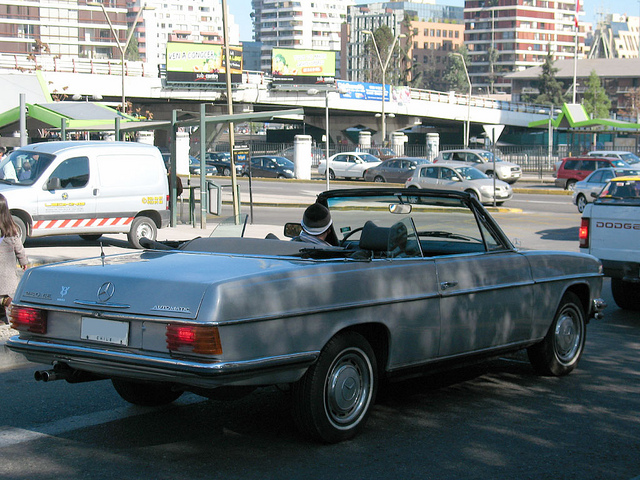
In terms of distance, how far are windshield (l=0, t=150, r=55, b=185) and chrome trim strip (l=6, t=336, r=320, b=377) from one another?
1105cm

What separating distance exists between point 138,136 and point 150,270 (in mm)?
55067

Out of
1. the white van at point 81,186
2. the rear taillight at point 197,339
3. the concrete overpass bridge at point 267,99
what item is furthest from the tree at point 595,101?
the rear taillight at point 197,339

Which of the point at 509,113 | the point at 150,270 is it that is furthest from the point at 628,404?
the point at 509,113

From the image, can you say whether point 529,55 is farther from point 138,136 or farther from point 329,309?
point 329,309

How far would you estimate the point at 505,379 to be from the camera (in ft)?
22.8

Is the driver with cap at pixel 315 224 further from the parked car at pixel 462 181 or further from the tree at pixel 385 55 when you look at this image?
the tree at pixel 385 55

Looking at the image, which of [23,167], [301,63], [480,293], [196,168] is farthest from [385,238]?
[301,63]

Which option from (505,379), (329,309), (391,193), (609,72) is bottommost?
(505,379)

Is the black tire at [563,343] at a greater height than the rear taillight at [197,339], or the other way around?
the rear taillight at [197,339]

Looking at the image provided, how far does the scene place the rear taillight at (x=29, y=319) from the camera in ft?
16.5

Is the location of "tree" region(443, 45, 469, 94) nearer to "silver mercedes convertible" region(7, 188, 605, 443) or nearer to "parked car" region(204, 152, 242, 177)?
"parked car" region(204, 152, 242, 177)

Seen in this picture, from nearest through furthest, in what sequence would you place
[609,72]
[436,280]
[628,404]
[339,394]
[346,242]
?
[339,394], [436,280], [628,404], [346,242], [609,72]

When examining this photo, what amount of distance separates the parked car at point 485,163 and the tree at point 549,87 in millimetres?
93782

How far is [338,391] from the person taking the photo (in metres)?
5.05
